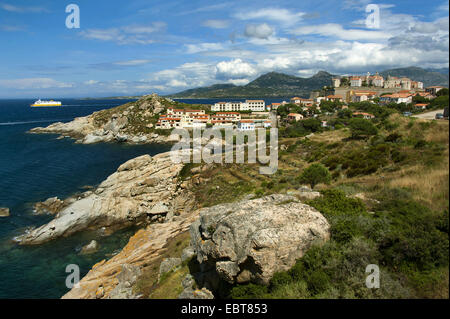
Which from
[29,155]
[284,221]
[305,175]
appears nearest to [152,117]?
[29,155]

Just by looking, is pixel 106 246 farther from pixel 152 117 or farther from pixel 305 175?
pixel 152 117

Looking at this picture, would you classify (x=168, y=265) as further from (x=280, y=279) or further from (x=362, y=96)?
(x=362, y=96)

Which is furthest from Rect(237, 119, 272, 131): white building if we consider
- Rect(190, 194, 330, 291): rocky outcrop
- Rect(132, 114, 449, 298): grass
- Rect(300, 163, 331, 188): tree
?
Rect(190, 194, 330, 291): rocky outcrop

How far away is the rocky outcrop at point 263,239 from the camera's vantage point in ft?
26.7

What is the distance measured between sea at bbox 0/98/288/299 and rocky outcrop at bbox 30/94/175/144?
6923 millimetres

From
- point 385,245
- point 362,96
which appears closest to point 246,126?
point 362,96

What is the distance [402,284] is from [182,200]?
88.5ft

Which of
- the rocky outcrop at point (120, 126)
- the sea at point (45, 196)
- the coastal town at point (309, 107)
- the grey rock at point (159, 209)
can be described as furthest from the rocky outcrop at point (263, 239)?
the rocky outcrop at point (120, 126)

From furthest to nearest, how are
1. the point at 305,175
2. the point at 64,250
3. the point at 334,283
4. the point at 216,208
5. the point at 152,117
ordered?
the point at 152,117 < the point at 64,250 < the point at 305,175 < the point at 216,208 < the point at 334,283

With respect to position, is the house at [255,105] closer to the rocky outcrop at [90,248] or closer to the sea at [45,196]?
the sea at [45,196]

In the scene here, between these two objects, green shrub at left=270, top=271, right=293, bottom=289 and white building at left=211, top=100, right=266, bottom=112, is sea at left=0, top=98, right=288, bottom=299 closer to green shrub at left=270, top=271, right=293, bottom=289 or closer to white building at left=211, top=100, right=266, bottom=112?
green shrub at left=270, top=271, right=293, bottom=289

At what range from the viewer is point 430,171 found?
952cm

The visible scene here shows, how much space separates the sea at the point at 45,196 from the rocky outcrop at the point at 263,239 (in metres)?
17.3

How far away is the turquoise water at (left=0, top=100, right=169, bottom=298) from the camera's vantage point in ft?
68.3
